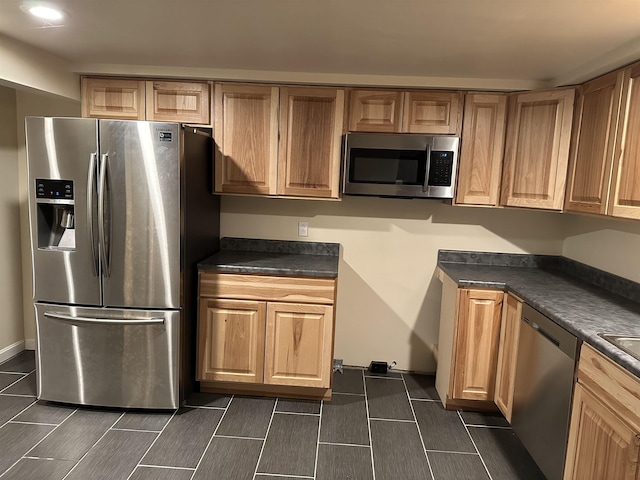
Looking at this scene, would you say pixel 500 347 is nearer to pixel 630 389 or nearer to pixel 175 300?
pixel 630 389

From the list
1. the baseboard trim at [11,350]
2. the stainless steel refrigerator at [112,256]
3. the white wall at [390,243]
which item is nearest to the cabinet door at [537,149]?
the white wall at [390,243]

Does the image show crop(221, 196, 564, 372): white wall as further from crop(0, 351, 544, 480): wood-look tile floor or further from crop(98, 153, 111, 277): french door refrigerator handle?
crop(98, 153, 111, 277): french door refrigerator handle

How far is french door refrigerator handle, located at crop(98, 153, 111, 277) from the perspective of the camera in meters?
2.50

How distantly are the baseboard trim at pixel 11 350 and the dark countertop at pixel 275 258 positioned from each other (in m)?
1.79

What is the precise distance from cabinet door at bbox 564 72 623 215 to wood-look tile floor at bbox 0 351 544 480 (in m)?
1.46

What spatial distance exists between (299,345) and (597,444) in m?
1.66

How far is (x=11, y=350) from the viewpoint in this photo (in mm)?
3420

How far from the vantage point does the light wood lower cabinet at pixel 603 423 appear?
1474mm

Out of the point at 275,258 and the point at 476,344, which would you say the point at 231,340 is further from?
the point at 476,344

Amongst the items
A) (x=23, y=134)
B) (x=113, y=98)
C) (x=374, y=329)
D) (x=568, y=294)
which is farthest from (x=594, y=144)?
(x=23, y=134)

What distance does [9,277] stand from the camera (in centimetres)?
340

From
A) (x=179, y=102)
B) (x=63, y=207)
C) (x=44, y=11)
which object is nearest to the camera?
(x=44, y=11)

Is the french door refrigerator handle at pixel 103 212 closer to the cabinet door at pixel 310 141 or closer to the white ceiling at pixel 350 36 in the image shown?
the white ceiling at pixel 350 36

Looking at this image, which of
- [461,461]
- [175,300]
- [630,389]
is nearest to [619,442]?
[630,389]
